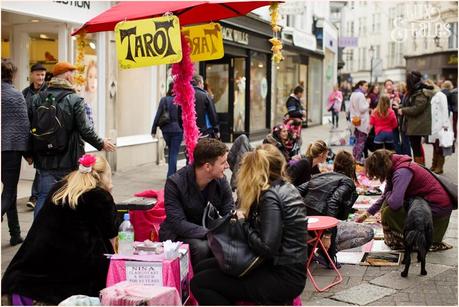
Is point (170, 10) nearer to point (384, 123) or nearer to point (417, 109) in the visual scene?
point (417, 109)

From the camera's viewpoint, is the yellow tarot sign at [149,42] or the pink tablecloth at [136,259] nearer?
the pink tablecloth at [136,259]

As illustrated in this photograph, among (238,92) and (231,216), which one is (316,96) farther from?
(231,216)

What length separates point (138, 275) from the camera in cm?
446

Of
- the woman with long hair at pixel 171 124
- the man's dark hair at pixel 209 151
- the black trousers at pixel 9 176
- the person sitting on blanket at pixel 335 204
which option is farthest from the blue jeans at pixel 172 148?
the man's dark hair at pixel 209 151

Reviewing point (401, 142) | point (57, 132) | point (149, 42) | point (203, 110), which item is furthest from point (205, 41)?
point (401, 142)

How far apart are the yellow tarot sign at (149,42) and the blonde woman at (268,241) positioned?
2.04 metres

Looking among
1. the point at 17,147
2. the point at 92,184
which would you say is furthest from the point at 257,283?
the point at 17,147

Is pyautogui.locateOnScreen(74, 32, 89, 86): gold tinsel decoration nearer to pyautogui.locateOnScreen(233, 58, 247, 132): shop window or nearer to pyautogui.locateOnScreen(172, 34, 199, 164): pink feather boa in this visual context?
pyautogui.locateOnScreen(172, 34, 199, 164): pink feather boa

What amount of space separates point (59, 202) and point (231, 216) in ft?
3.81

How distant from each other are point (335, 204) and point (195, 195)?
1774 millimetres

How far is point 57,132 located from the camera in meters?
6.45

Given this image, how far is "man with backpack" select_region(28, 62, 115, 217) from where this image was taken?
6445 mm

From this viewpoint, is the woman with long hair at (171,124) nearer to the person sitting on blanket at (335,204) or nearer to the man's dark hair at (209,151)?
the person sitting on blanket at (335,204)

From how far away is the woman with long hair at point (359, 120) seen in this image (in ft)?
45.2
